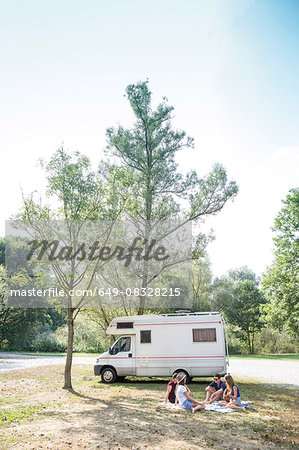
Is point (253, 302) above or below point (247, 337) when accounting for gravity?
above

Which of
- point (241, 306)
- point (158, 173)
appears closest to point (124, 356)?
point (158, 173)

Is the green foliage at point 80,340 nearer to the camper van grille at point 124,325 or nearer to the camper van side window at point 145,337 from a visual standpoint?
the camper van grille at point 124,325

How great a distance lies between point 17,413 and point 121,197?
8472mm

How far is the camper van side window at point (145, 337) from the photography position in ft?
48.9

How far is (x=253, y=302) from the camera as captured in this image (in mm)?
41938

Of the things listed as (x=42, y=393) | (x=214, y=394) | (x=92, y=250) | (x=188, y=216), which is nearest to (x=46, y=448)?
(x=214, y=394)

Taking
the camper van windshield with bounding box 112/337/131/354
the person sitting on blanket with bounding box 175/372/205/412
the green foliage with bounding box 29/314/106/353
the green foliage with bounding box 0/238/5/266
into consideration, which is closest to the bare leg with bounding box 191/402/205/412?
the person sitting on blanket with bounding box 175/372/205/412

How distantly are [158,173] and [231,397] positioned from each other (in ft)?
48.0

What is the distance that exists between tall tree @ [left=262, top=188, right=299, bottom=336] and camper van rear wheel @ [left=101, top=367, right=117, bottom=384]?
16670mm

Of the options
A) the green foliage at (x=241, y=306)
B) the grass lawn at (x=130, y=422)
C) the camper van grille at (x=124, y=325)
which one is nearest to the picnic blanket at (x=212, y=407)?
the grass lawn at (x=130, y=422)

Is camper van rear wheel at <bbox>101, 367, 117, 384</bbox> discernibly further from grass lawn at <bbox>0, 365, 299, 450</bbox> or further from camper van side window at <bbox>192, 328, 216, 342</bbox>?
camper van side window at <bbox>192, 328, 216, 342</bbox>

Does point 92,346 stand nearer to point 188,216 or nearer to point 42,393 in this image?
point 188,216

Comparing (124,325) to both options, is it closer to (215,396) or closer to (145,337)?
(145,337)

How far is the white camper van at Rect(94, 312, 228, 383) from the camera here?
46.0 feet
